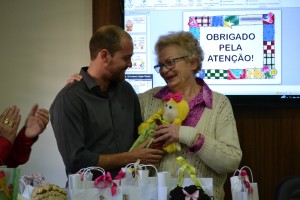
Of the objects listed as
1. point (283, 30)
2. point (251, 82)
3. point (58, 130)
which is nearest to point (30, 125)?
point (58, 130)

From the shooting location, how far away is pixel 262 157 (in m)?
2.91

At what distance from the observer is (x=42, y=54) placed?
121 inches

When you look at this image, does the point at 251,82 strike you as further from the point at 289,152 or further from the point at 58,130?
the point at 58,130

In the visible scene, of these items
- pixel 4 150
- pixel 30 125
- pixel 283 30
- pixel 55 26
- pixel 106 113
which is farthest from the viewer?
pixel 55 26

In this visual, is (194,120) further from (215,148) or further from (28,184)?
(28,184)

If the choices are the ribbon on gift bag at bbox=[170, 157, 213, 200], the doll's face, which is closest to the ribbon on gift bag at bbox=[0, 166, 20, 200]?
the ribbon on gift bag at bbox=[170, 157, 213, 200]

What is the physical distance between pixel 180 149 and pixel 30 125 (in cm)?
69

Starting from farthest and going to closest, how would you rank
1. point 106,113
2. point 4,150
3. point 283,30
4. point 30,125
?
point 283,30
point 106,113
point 30,125
point 4,150

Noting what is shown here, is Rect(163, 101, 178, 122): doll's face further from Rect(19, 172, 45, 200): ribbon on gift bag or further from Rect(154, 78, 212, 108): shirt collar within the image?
Rect(19, 172, 45, 200): ribbon on gift bag

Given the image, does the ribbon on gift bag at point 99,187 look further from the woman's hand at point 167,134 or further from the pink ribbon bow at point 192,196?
the woman's hand at point 167,134

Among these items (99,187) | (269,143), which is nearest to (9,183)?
(99,187)

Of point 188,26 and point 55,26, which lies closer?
point 188,26

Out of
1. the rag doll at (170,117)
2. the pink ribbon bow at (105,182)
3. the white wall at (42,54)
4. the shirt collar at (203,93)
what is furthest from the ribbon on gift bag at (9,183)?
the white wall at (42,54)

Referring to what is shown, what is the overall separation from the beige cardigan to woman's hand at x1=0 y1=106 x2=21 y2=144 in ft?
2.30
